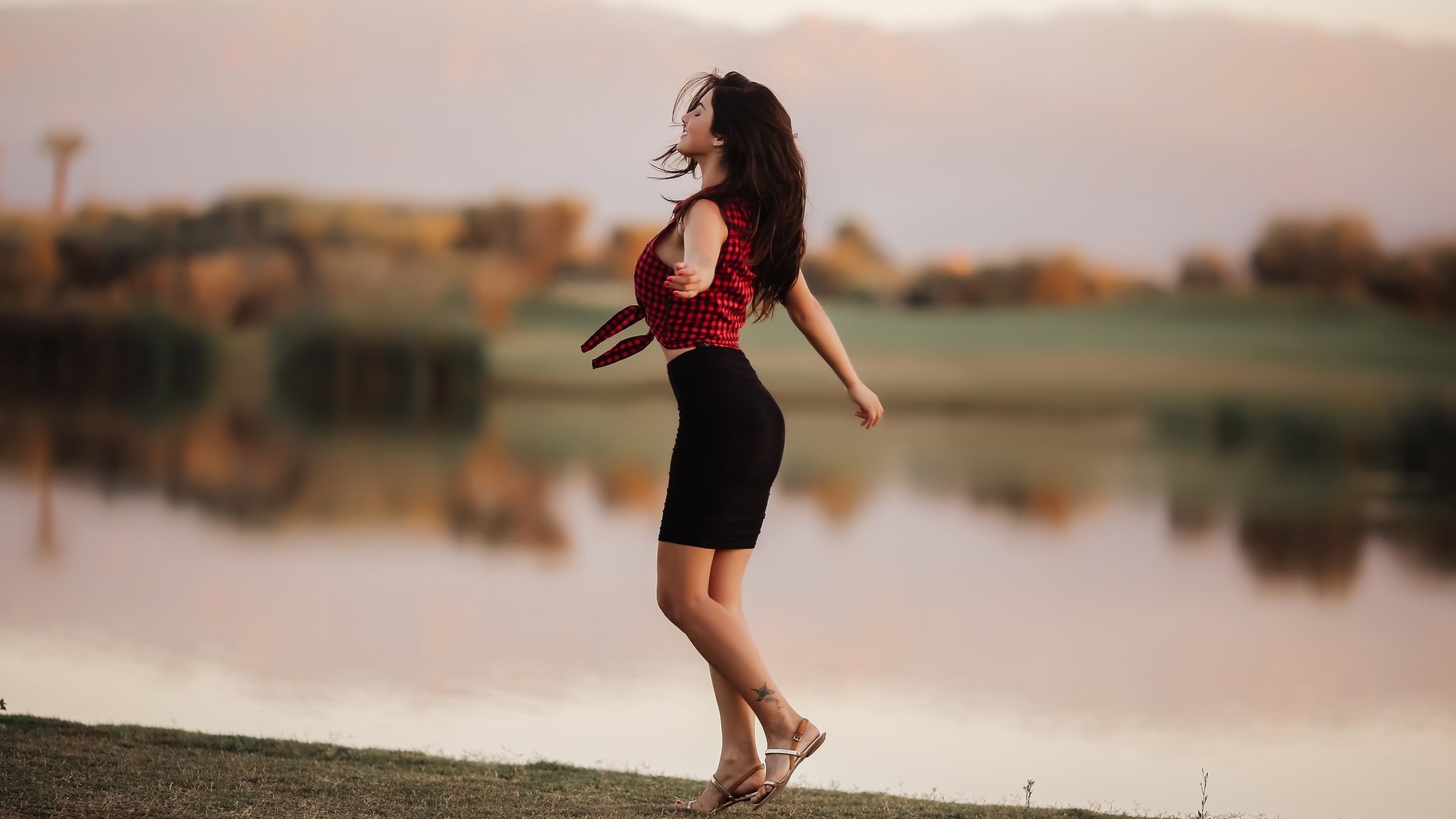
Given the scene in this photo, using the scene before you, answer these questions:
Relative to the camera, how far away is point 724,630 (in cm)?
328

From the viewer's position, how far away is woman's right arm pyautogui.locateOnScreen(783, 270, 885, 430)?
3445 mm

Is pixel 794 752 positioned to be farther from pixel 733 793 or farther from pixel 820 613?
pixel 820 613

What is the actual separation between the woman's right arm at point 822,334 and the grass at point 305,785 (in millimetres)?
899

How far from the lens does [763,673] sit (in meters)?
3.31

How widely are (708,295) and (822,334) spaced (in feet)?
1.08

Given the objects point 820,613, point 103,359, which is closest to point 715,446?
point 820,613

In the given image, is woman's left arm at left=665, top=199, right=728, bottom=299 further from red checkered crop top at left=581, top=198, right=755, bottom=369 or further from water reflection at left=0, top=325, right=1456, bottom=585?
water reflection at left=0, top=325, right=1456, bottom=585

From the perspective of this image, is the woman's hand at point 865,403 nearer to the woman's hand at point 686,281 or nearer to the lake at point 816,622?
the woman's hand at point 686,281

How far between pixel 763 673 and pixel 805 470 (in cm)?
1939

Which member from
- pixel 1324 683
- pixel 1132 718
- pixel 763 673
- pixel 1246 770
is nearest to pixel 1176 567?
pixel 1324 683

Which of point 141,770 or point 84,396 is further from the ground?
point 84,396

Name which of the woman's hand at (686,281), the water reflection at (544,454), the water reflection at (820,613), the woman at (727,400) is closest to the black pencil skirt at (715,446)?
the woman at (727,400)

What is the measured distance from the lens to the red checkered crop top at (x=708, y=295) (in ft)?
10.7

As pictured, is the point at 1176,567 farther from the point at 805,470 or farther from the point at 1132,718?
the point at 805,470
